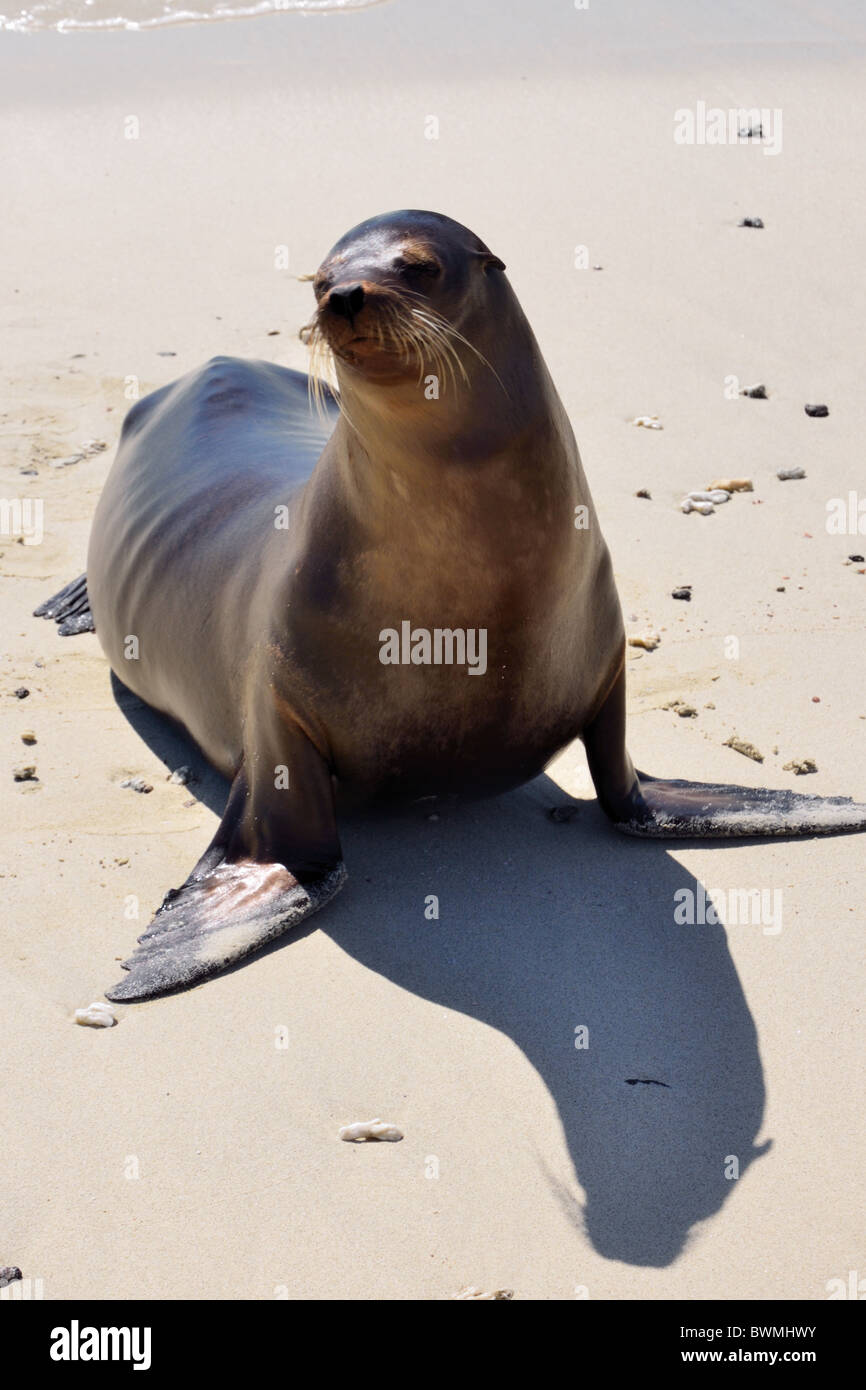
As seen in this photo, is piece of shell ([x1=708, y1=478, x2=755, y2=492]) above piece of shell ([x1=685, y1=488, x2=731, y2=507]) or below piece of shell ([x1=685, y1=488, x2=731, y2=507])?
above

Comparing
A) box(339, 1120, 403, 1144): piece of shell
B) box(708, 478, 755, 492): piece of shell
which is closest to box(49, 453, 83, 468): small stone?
box(708, 478, 755, 492): piece of shell

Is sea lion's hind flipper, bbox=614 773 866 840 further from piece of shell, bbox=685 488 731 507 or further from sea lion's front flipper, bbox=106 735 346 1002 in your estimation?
piece of shell, bbox=685 488 731 507

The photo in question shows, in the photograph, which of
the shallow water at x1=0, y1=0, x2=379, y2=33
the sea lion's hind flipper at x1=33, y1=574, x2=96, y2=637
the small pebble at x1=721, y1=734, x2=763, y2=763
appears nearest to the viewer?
the small pebble at x1=721, y1=734, x2=763, y2=763

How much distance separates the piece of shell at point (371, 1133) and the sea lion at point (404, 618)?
0.62 m

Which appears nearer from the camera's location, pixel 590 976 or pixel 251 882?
pixel 590 976

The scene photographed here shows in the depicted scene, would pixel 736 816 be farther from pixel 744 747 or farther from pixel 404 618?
pixel 404 618

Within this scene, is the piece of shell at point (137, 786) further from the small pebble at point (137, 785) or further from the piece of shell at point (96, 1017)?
the piece of shell at point (96, 1017)

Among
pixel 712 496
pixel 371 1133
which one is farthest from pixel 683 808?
pixel 712 496

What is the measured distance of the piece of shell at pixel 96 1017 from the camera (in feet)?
11.5

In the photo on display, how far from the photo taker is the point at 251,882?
3887 millimetres

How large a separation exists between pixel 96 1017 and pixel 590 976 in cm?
110

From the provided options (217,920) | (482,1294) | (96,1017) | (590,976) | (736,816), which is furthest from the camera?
(736,816)

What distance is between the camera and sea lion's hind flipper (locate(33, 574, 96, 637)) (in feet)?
18.4
